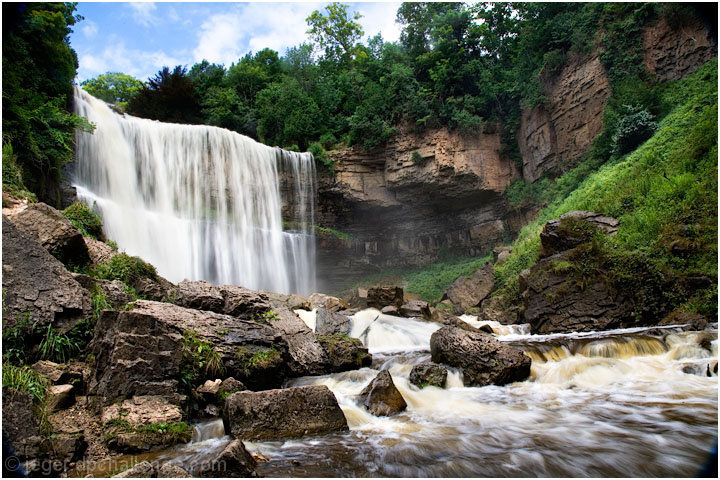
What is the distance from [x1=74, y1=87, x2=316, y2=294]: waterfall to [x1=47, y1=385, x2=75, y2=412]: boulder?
11.8m

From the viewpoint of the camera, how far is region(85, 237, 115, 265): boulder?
8.86 m

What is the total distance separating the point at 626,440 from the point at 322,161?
2368 cm

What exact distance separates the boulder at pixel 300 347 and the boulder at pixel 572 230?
8.96 metres

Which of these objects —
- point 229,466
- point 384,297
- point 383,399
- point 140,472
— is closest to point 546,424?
point 383,399

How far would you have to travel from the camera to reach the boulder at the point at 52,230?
7.54 meters

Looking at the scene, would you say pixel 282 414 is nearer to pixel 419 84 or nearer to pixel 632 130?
pixel 632 130

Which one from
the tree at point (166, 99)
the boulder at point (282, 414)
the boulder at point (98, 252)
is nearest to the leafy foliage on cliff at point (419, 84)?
the tree at point (166, 99)

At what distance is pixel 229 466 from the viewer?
3.58 m

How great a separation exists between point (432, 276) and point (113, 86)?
38110mm

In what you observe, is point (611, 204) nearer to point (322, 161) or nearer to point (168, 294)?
point (168, 294)

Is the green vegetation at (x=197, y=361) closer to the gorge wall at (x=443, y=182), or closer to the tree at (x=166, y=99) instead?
the gorge wall at (x=443, y=182)

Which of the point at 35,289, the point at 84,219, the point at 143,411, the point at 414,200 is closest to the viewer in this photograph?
the point at 143,411

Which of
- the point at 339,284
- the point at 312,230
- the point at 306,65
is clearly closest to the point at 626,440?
the point at 312,230

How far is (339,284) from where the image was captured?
30.2 meters
